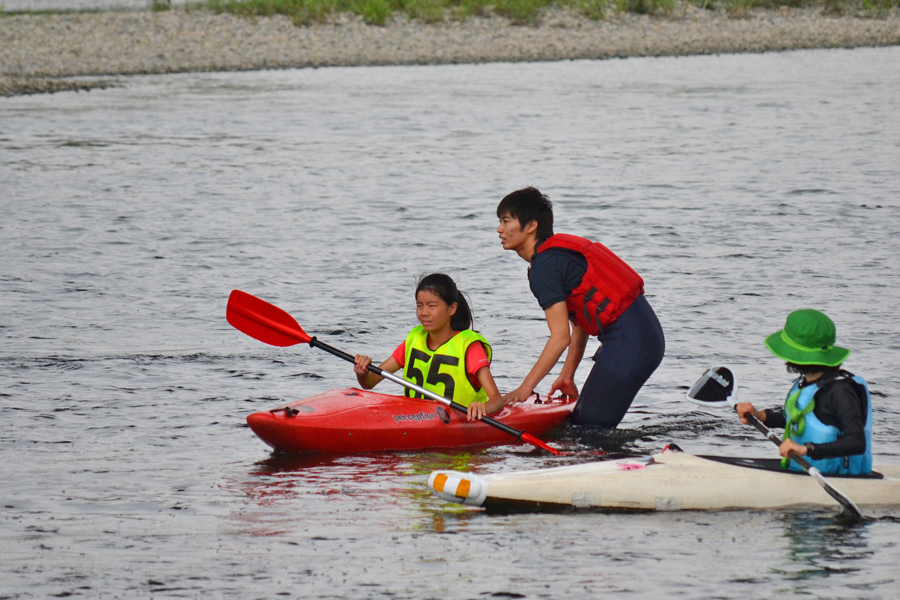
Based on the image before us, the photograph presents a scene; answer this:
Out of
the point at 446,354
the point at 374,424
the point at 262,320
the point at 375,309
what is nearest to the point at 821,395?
the point at 446,354

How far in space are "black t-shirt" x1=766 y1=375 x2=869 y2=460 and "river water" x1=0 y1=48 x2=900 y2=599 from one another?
0.29 m

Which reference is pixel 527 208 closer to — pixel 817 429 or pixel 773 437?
pixel 773 437

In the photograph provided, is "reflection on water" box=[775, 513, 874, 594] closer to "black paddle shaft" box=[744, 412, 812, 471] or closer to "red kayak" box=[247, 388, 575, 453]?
"black paddle shaft" box=[744, 412, 812, 471]

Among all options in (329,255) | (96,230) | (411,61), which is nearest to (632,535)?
(329,255)

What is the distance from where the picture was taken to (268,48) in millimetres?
29766

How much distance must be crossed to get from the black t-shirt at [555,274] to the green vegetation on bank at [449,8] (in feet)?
91.5

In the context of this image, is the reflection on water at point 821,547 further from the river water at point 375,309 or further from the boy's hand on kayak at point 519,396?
the boy's hand on kayak at point 519,396

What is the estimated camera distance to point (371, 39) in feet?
101

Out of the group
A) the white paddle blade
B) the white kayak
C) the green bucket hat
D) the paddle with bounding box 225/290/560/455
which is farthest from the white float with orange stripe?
the paddle with bounding box 225/290/560/455

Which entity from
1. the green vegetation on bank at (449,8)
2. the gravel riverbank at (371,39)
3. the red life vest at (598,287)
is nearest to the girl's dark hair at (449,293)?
the red life vest at (598,287)

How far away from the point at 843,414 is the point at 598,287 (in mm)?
1227

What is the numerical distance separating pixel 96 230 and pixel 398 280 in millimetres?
3594

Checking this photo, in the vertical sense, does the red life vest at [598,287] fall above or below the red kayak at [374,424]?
above

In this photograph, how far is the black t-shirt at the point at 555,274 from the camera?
474cm
